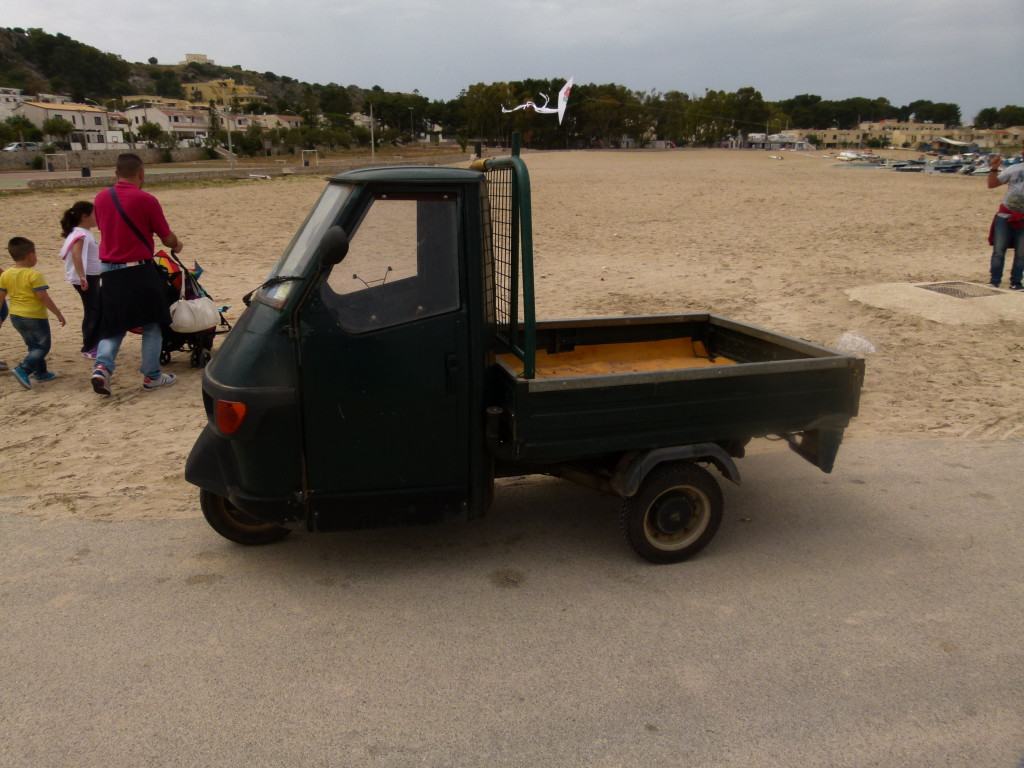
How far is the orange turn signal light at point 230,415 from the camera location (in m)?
3.38

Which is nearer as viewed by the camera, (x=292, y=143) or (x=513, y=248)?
(x=513, y=248)

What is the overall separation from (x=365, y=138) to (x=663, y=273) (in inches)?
3705

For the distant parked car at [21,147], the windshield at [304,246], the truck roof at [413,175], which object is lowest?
the windshield at [304,246]

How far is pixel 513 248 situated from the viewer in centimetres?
398

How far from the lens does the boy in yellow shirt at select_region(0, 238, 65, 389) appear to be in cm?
662

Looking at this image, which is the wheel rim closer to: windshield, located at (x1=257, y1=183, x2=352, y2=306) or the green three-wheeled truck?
the green three-wheeled truck

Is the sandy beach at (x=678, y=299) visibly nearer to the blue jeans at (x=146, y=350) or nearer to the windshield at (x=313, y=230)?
the blue jeans at (x=146, y=350)

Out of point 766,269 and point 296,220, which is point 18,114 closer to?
point 296,220

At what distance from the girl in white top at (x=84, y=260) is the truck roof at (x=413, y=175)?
158 inches

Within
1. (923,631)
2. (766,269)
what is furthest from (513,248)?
(766,269)

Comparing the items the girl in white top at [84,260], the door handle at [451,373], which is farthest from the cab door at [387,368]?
the girl in white top at [84,260]

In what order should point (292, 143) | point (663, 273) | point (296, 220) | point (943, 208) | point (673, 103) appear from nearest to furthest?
point (663, 273) → point (296, 220) → point (943, 208) → point (292, 143) → point (673, 103)

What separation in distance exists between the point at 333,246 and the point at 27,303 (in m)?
4.91

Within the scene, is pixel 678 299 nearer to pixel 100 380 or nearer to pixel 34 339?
pixel 100 380
